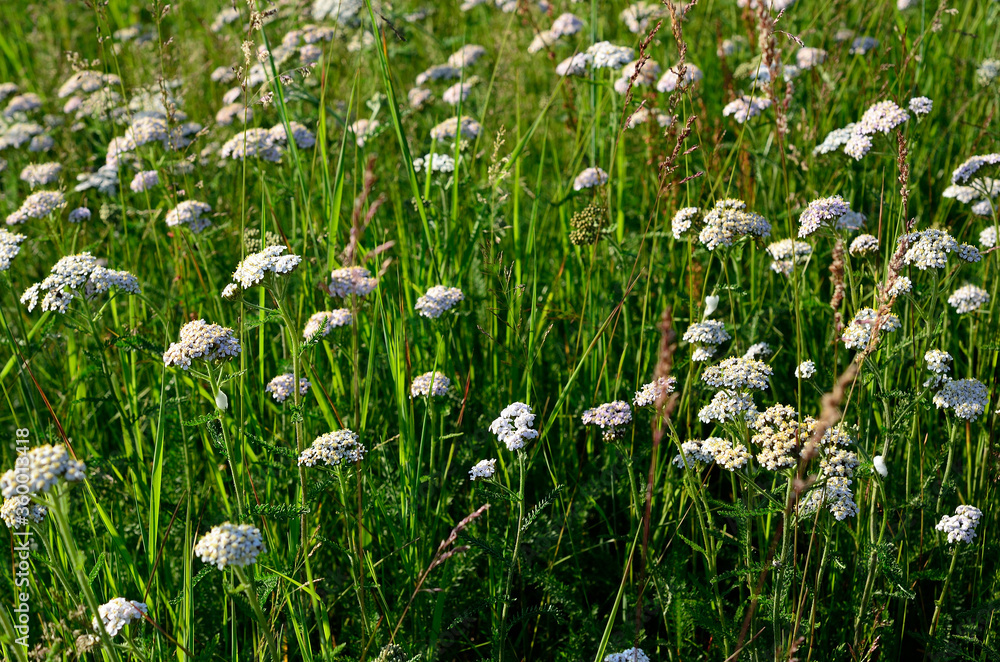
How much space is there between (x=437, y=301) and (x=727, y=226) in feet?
3.09

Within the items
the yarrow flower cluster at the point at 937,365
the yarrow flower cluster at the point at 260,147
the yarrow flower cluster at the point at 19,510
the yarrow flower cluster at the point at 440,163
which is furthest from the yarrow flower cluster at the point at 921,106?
the yarrow flower cluster at the point at 19,510

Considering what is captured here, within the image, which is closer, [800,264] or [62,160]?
[800,264]

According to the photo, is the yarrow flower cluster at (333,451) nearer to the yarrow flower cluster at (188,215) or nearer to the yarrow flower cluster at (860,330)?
the yarrow flower cluster at (860,330)

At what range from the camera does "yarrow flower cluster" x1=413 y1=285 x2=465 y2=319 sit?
2389 millimetres

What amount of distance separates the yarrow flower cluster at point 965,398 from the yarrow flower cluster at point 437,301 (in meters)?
1.43

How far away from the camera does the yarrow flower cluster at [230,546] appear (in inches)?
53.7

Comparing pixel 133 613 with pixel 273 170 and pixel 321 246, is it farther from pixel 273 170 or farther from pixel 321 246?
pixel 273 170

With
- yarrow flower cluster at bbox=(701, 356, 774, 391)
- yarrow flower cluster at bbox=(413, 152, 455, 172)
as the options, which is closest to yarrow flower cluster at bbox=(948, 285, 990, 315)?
yarrow flower cluster at bbox=(701, 356, 774, 391)

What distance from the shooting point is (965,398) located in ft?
6.81

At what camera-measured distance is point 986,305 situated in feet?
9.64

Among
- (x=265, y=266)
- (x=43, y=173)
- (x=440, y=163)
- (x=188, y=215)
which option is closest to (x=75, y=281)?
(x=265, y=266)

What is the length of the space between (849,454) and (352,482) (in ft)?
4.49

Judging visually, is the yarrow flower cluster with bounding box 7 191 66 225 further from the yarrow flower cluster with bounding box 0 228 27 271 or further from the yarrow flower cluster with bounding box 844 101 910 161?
the yarrow flower cluster with bounding box 844 101 910 161

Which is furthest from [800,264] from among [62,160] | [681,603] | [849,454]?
[62,160]
